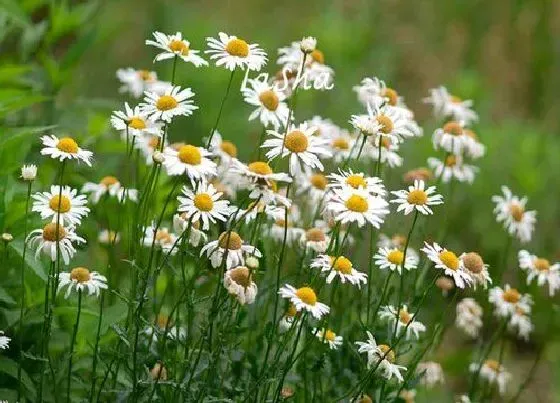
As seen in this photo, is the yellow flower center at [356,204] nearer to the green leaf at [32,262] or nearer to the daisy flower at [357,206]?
the daisy flower at [357,206]

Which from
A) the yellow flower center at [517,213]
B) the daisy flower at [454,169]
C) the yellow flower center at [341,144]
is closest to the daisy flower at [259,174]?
the yellow flower center at [341,144]

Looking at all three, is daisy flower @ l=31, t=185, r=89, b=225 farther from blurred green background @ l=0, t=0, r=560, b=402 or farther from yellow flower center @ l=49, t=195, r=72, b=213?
blurred green background @ l=0, t=0, r=560, b=402

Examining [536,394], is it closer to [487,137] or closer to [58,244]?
[487,137]

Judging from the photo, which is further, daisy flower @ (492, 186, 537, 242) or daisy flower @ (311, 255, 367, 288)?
daisy flower @ (492, 186, 537, 242)

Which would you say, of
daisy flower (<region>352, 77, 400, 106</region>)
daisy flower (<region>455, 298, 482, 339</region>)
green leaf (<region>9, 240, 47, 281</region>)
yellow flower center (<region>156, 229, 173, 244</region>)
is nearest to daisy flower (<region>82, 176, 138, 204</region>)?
yellow flower center (<region>156, 229, 173, 244</region>)

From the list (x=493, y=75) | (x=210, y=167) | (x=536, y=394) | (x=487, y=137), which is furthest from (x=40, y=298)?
(x=493, y=75)

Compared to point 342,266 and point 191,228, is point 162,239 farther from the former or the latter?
point 342,266
